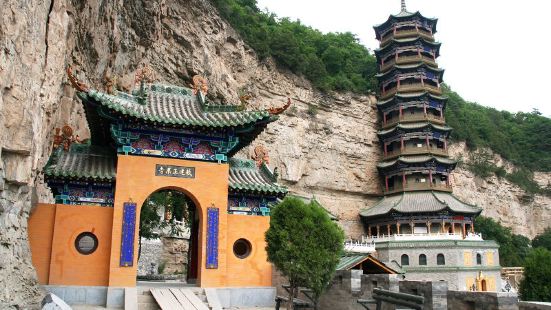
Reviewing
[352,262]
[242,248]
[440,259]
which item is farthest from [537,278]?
[440,259]

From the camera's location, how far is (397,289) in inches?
412

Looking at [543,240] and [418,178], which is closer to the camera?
[418,178]

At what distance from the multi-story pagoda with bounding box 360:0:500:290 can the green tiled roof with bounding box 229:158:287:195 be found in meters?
22.7

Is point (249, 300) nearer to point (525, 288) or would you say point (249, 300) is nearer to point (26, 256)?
point (26, 256)

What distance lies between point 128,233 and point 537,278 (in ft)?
48.9

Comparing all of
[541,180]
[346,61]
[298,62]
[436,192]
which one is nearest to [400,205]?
[436,192]

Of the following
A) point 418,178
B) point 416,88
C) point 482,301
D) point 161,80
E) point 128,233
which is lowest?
point 482,301

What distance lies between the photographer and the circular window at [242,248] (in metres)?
13.1

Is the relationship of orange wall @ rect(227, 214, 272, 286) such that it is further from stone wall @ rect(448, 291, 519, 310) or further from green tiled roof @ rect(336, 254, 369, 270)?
stone wall @ rect(448, 291, 519, 310)

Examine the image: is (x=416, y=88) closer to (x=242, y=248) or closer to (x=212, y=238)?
(x=242, y=248)

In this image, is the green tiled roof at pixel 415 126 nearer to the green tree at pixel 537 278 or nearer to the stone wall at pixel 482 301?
the green tree at pixel 537 278

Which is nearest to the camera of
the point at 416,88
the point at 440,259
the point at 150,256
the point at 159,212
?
the point at 150,256

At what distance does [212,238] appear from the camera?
12.4 meters

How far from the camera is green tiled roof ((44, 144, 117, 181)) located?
1149 cm
